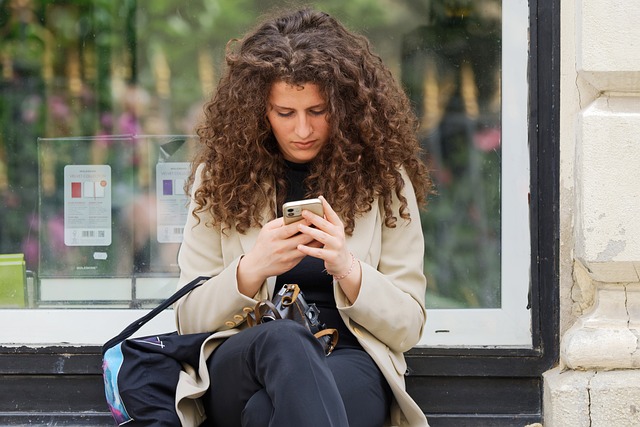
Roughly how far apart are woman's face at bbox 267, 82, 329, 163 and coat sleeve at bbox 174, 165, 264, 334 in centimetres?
32

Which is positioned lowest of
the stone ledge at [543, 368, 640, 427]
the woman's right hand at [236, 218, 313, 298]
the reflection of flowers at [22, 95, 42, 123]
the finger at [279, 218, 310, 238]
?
the stone ledge at [543, 368, 640, 427]

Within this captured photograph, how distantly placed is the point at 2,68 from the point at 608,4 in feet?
7.39

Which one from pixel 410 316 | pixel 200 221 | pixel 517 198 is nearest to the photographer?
pixel 410 316

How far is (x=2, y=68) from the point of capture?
392 cm

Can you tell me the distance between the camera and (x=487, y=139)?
12.3ft

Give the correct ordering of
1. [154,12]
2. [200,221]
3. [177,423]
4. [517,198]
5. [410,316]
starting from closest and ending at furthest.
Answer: [177,423], [410,316], [200,221], [517,198], [154,12]

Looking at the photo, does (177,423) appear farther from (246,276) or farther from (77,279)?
(77,279)

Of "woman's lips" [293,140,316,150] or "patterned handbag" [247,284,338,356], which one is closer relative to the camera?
"patterned handbag" [247,284,338,356]

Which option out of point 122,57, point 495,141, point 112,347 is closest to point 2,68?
point 122,57

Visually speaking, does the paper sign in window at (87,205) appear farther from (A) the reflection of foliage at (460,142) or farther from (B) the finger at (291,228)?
(B) the finger at (291,228)

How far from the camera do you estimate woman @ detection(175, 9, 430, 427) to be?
2.67 m

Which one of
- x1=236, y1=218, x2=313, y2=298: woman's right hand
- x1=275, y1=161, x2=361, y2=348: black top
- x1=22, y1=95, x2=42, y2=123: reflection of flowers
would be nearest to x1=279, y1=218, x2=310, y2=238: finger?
x1=236, y1=218, x2=313, y2=298: woman's right hand

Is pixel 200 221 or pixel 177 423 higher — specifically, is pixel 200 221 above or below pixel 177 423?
above

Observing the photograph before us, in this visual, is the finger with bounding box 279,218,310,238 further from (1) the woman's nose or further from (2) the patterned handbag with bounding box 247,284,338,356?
(1) the woman's nose
